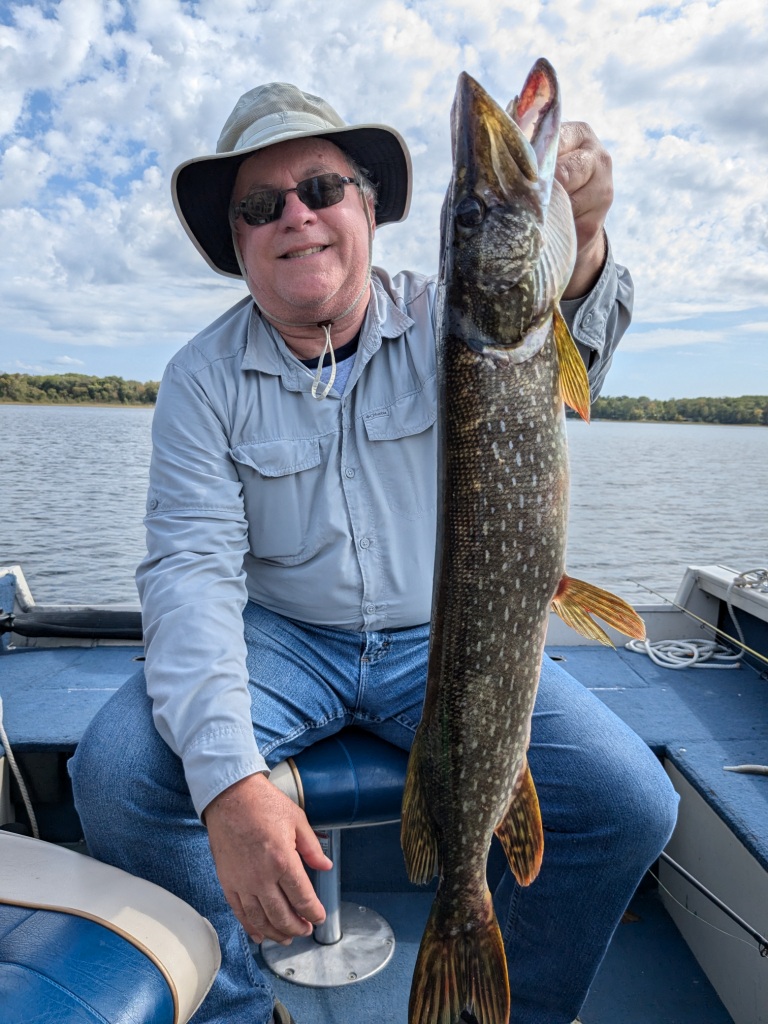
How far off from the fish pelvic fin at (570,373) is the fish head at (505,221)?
0.12ft

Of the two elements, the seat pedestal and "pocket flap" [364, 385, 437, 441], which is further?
the seat pedestal

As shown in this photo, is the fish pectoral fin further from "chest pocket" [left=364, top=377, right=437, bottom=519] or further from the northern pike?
"chest pocket" [left=364, top=377, right=437, bottom=519]

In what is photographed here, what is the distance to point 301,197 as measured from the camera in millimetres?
2449

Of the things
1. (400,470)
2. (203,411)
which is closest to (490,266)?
(400,470)

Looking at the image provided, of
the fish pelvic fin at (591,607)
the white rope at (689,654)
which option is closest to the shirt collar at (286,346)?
the fish pelvic fin at (591,607)

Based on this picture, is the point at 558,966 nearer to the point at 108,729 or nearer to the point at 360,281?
the point at 108,729

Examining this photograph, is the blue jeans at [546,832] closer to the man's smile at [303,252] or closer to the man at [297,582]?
the man at [297,582]

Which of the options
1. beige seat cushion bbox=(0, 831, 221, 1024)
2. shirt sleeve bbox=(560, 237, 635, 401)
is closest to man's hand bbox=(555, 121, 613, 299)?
shirt sleeve bbox=(560, 237, 635, 401)

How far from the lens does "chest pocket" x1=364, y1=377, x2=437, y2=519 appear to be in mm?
2539

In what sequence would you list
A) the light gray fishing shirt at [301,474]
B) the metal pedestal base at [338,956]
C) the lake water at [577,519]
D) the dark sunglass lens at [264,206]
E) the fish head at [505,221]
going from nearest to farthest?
the fish head at [505,221], the light gray fishing shirt at [301,474], the dark sunglass lens at [264,206], the metal pedestal base at [338,956], the lake water at [577,519]

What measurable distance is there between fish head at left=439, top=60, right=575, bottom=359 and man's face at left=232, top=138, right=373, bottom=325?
824 mm

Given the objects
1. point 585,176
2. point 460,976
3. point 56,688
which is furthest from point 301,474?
point 56,688

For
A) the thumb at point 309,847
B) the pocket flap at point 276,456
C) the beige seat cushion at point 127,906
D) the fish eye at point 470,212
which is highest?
the fish eye at point 470,212

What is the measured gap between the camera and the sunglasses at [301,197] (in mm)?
2453
